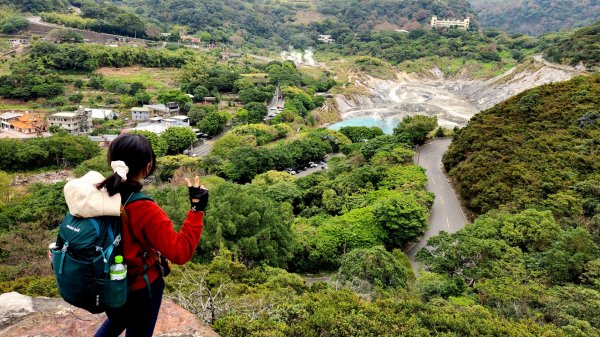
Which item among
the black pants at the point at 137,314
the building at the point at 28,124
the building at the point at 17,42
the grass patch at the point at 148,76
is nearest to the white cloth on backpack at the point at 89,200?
the black pants at the point at 137,314

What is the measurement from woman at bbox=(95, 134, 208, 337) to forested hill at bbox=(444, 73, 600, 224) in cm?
1493

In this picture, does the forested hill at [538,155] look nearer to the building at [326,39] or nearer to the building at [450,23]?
the building at [326,39]

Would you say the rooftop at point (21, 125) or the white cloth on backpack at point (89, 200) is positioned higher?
the white cloth on backpack at point (89, 200)

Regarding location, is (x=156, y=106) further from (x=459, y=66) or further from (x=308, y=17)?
(x=308, y=17)

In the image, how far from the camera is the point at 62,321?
405 cm

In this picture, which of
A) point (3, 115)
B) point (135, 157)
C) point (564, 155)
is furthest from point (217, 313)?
point (3, 115)

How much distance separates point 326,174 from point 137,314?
22.8 meters

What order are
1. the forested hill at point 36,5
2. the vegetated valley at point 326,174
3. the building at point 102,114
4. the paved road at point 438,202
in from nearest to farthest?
the vegetated valley at point 326,174 → the paved road at point 438,202 → the building at point 102,114 → the forested hill at point 36,5

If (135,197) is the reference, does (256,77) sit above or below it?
below

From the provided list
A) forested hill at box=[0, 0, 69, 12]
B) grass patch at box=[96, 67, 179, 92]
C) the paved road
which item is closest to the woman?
the paved road

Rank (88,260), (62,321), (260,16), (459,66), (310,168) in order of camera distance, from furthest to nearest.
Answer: (260,16) → (459,66) → (310,168) → (62,321) → (88,260)

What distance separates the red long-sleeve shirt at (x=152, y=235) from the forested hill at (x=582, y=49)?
5067cm

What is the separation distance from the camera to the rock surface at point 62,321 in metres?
3.94

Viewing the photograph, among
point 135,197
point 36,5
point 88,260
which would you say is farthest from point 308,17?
point 88,260
